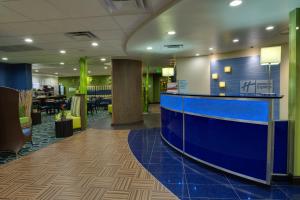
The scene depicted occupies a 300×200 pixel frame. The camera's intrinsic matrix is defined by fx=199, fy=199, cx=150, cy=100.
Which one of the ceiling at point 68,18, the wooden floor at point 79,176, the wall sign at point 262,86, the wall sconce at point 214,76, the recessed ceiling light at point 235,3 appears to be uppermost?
the ceiling at point 68,18

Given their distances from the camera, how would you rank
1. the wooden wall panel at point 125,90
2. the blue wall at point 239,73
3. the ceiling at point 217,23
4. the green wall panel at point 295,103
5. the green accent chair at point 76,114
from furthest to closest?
the wooden wall panel at point 125,90
the green accent chair at point 76,114
the blue wall at point 239,73
the ceiling at point 217,23
the green wall panel at point 295,103

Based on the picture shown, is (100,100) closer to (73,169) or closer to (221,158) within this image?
(73,169)

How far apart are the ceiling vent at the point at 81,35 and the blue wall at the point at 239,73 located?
15.3 ft

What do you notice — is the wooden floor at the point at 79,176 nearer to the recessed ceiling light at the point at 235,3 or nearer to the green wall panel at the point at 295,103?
the green wall panel at the point at 295,103

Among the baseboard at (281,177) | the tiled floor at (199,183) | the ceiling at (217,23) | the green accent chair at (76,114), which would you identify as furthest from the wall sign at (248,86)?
the green accent chair at (76,114)

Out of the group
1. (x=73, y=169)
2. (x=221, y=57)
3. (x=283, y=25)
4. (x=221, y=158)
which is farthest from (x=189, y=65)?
(x=73, y=169)

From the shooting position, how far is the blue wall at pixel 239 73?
627cm

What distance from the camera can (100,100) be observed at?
1380 centimetres

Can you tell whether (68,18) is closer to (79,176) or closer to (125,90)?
(79,176)

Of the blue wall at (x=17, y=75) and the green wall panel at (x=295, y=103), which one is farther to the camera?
the blue wall at (x=17, y=75)

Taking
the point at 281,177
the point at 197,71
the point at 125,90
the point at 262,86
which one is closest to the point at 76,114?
the point at 125,90

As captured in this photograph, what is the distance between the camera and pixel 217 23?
12.4 feet

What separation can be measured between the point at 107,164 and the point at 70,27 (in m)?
2.89

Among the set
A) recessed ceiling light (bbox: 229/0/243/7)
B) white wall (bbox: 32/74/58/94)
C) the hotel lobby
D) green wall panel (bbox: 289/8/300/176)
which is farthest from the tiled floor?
white wall (bbox: 32/74/58/94)
